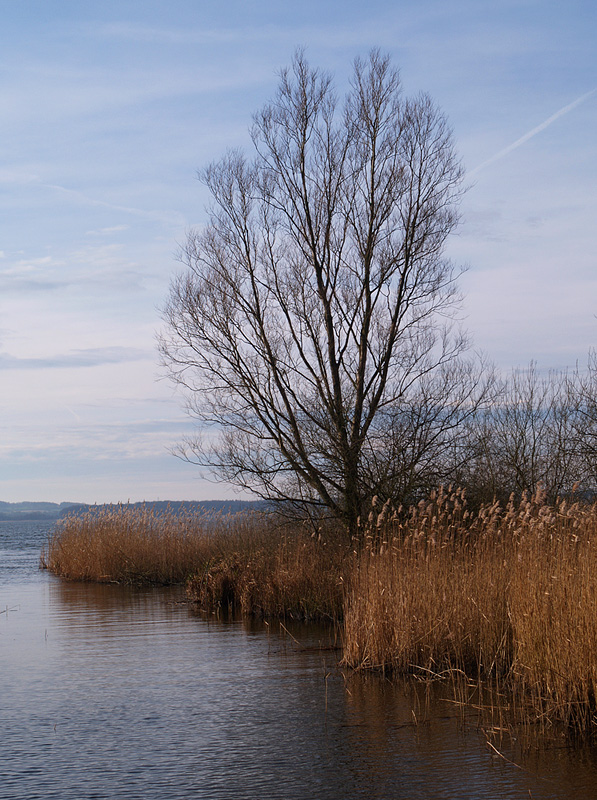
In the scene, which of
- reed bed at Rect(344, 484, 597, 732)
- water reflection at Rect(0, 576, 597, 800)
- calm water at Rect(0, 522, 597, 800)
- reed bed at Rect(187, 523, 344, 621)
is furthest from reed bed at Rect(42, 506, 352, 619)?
reed bed at Rect(344, 484, 597, 732)

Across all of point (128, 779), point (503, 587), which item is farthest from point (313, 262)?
point (128, 779)

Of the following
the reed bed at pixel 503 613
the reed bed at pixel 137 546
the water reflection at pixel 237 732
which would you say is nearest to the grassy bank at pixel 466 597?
the reed bed at pixel 503 613

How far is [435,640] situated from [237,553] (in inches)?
303

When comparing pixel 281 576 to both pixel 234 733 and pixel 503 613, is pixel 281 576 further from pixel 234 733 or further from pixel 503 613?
pixel 234 733

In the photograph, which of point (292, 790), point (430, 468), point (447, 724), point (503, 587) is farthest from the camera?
point (430, 468)

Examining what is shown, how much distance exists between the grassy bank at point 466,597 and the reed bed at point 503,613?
0.01 metres

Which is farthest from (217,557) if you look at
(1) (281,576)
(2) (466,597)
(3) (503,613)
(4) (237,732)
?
(4) (237,732)

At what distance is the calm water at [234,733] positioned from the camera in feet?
18.5

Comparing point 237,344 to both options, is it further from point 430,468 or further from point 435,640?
point 435,640

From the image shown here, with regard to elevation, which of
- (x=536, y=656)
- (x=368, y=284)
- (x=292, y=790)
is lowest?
(x=292, y=790)

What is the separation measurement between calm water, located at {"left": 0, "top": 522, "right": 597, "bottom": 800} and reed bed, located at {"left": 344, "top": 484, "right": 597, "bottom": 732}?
0.53m

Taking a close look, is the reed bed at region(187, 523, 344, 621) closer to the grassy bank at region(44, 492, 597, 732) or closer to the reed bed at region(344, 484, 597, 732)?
the grassy bank at region(44, 492, 597, 732)

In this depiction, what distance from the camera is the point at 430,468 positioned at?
16.0m

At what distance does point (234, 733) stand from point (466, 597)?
3.11 metres
